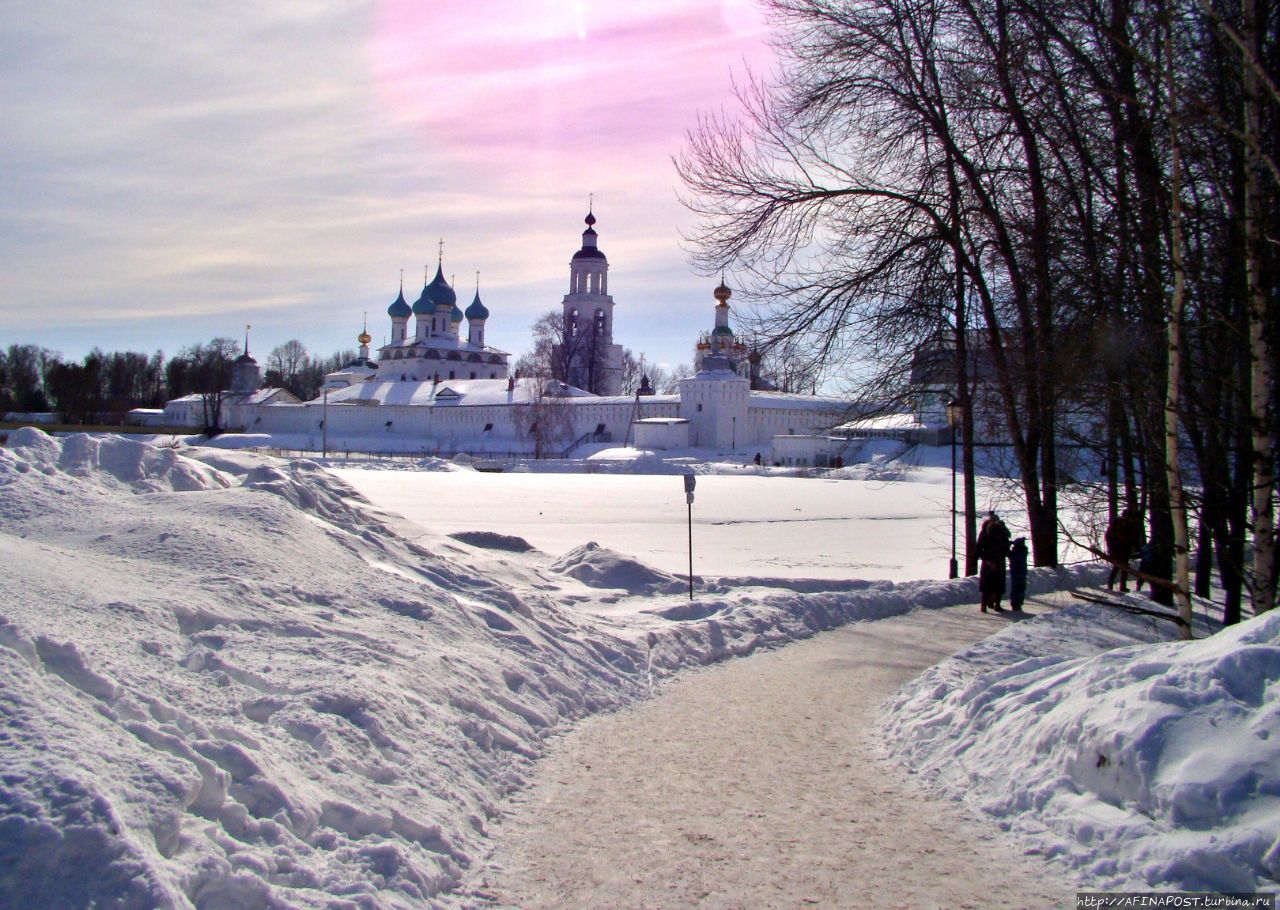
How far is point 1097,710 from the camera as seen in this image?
5289 mm

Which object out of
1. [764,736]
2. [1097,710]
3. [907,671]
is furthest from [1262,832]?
[907,671]

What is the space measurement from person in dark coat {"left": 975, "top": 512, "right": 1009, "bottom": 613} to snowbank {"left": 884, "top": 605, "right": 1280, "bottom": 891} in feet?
20.7

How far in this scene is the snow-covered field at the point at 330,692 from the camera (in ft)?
13.1

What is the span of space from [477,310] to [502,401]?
85.6ft

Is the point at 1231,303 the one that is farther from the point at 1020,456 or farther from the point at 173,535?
the point at 173,535

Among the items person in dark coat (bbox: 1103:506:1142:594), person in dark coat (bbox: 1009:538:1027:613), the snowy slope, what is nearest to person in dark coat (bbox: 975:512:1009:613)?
person in dark coat (bbox: 1009:538:1027:613)

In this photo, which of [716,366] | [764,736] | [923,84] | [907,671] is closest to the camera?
[764,736]

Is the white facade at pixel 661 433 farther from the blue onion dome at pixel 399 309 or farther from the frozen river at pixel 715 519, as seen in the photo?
the blue onion dome at pixel 399 309

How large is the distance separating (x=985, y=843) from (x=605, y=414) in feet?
230

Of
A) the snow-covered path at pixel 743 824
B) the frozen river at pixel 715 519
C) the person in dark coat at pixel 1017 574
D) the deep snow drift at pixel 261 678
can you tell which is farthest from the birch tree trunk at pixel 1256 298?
the frozen river at pixel 715 519

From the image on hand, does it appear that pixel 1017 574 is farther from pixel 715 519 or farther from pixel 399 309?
pixel 399 309

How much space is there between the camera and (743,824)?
547 centimetres

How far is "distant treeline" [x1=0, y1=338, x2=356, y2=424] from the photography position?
290 ft

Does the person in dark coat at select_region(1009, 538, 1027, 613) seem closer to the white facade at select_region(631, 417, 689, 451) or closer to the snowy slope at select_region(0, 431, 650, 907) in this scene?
the snowy slope at select_region(0, 431, 650, 907)
